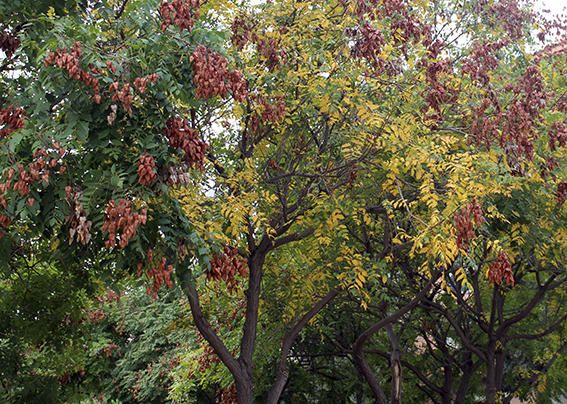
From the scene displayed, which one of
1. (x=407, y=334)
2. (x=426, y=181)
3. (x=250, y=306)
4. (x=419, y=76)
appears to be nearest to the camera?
(x=426, y=181)

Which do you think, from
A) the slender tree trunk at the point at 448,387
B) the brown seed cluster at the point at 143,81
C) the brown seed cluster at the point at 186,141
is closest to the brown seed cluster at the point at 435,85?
the brown seed cluster at the point at 186,141

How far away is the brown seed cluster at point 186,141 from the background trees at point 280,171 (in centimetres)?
2

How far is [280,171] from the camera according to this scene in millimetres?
12078

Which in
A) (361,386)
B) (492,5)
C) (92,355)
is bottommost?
(361,386)

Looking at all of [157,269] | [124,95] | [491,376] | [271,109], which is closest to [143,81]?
[124,95]

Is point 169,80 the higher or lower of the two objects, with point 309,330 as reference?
lower

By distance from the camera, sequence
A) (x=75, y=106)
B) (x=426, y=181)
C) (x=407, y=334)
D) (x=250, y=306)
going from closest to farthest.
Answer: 1. (x=75, y=106)
2. (x=426, y=181)
3. (x=250, y=306)
4. (x=407, y=334)

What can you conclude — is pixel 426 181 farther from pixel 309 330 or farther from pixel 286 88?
pixel 309 330

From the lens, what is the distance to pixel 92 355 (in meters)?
22.3

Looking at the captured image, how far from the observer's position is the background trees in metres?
7.25

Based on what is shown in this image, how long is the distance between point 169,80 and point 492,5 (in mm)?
7906

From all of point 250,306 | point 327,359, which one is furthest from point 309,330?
point 250,306

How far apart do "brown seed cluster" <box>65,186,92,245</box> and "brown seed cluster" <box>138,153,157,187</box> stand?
1.76 feet

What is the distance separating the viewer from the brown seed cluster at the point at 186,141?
7.36 metres
